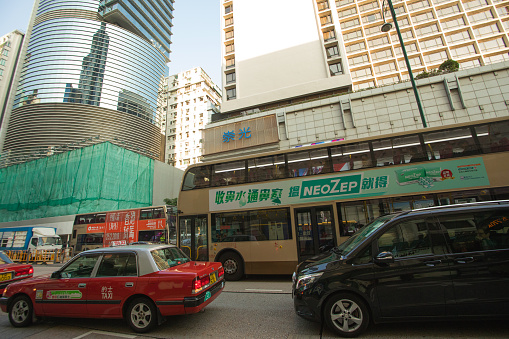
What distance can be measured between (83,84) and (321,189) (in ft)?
216

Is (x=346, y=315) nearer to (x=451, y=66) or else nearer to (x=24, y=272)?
(x=24, y=272)

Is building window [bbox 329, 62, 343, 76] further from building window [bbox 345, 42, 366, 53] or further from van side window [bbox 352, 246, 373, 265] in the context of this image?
van side window [bbox 352, 246, 373, 265]

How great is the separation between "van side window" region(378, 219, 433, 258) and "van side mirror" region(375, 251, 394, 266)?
152 mm

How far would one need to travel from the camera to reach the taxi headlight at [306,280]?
333cm

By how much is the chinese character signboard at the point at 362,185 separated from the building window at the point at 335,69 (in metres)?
22.7

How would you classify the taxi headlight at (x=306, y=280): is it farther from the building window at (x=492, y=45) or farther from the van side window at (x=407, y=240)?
the building window at (x=492, y=45)

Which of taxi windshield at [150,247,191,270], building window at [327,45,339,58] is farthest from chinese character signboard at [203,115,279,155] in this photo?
taxi windshield at [150,247,191,270]

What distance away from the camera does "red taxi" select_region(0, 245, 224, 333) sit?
361 centimetres

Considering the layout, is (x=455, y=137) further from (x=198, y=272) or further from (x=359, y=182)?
(x=198, y=272)

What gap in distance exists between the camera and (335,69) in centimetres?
2675

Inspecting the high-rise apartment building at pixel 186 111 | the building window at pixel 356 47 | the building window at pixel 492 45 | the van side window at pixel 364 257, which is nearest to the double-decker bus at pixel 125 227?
the van side window at pixel 364 257

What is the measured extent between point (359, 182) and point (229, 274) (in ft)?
17.0

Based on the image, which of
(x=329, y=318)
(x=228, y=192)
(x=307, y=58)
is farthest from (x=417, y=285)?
(x=307, y=58)

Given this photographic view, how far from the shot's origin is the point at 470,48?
113 ft
